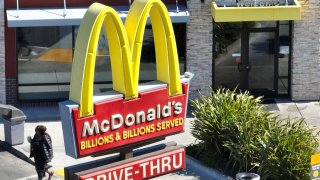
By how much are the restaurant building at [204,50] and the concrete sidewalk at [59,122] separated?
0.55 metres

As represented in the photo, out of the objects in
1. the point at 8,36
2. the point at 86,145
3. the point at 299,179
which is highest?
the point at 8,36

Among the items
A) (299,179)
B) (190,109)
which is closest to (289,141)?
(299,179)

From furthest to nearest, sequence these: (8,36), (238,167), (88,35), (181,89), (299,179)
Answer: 1. (8,36)
2. (238,167)
3. (299,179)
4. (181,89)
5. (88,35)

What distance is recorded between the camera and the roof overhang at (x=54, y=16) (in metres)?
21.3

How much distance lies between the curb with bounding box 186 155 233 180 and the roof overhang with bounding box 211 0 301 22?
218 inches

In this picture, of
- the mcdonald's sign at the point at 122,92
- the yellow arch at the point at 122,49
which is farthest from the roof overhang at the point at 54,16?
the yellow arch at the point at 122,49

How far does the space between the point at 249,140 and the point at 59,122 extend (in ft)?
24.8

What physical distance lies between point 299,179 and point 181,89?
3.91 meters

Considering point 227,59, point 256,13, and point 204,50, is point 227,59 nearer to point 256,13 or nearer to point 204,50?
point 204,50

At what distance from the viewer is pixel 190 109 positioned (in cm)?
2328

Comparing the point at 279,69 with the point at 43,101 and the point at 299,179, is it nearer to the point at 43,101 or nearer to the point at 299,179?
the point at 43,101

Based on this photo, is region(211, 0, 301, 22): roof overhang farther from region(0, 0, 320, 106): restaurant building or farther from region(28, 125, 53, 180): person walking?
region(28, 125, 53, 180): person walking

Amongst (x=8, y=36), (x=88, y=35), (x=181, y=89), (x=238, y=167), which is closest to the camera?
(x=88, y=35)

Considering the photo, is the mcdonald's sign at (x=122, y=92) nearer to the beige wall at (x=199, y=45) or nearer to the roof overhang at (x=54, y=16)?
the roof overhang at (x=54, y=16)
